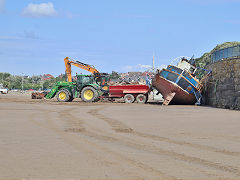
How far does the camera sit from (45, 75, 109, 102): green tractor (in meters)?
27.5

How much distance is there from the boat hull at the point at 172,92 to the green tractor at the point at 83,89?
4.57 m

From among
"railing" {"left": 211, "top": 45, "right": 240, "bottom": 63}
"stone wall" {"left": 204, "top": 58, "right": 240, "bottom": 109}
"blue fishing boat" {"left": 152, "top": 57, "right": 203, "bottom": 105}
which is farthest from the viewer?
"blue fishing boat" {"left": 152, "top": 57, "right": 203, "bottom": 105}

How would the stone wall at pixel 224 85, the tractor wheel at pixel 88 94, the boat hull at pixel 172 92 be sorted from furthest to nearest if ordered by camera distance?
the tractor wheel at pixel 88 94 → the boat hull at pixel 172 92 → the stone wall at pixel 224 85

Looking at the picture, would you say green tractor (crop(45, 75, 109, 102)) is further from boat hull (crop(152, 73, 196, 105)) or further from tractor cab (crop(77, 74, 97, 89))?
boat hull (crop(152, 73, 196, 105))

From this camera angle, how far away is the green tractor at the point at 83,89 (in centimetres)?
2750

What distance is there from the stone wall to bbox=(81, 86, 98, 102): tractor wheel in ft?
29.6

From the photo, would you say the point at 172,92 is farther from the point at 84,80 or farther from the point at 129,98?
the point at 84,80

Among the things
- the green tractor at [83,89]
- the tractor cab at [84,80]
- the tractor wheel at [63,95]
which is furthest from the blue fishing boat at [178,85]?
the tractor wheel at [63,95]

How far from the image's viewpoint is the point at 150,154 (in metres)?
6.17

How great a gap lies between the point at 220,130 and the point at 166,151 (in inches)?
150

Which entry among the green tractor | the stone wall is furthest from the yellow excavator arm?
the stone wall

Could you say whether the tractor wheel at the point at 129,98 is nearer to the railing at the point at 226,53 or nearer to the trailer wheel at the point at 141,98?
the trailer wheel at the point at 141,98

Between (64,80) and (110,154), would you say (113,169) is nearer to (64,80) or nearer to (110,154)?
(110,154)

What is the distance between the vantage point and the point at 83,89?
90.6ft
